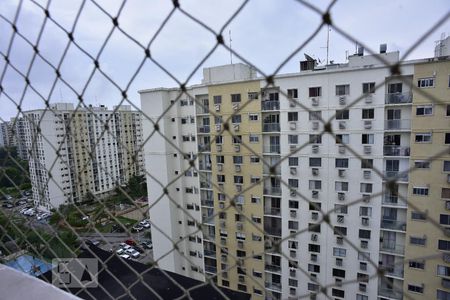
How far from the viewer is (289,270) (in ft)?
13.1

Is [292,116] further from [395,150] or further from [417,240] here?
[417,240]

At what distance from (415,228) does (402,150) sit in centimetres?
90

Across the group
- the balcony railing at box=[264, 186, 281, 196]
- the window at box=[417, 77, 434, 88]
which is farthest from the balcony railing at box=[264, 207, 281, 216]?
the window at box=[417, 77, 434, 88]

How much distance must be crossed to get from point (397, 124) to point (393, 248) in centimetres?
146

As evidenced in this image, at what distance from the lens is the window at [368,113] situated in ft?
10.5

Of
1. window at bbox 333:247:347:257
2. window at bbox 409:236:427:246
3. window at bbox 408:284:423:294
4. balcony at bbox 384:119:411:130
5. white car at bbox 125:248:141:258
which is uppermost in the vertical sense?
balcony at bbox 384:119:411:130

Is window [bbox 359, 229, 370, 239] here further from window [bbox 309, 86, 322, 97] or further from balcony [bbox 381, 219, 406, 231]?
window [bbox 309, 86, 322, 97]

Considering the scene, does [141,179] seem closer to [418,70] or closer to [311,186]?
[311,186]

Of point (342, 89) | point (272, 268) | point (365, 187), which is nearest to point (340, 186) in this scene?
point (365, 187)

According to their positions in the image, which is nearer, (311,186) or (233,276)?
(311,186)

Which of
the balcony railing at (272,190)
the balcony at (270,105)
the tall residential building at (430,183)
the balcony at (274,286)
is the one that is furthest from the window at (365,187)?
the balcony at (274,286)

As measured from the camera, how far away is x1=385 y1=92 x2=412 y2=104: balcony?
3066mm

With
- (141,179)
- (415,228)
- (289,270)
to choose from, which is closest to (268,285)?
(289,270)

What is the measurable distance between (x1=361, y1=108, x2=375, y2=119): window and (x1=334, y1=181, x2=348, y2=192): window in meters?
0.81
